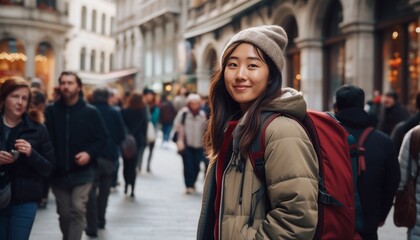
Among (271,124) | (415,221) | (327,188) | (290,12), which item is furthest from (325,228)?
(290,12)

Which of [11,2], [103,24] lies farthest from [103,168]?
[103,24]

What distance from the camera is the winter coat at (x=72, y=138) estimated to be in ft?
18.2

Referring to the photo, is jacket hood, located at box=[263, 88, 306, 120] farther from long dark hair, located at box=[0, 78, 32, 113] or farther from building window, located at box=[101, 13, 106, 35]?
building window, located at box=[101, 13, 106, 35]

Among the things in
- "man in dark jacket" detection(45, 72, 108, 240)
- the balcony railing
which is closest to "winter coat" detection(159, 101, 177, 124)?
the balcony railing

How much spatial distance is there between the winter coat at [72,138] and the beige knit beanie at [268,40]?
3.52 metres

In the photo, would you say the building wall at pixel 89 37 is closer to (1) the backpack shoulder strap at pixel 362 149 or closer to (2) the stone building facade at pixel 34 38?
(2) the stone building facade at pixel 34 38

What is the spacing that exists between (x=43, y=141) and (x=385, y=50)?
11.0 m

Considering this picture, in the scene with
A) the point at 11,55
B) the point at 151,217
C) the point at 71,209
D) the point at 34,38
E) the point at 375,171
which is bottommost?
the point at 151,217

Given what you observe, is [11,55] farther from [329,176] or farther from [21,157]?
[329,176]

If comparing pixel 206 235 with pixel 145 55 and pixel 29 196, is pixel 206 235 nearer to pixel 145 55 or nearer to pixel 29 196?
pixel 29 196

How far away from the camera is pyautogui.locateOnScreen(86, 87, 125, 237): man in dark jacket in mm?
7000

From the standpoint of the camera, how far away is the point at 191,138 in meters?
11.1

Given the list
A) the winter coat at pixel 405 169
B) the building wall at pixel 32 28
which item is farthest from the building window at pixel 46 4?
the winter coat at pixel 405 169

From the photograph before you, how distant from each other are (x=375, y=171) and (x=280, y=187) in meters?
2.47
